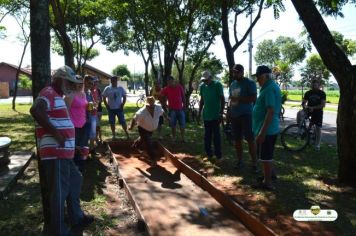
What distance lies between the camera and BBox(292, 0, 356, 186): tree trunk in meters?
6.89

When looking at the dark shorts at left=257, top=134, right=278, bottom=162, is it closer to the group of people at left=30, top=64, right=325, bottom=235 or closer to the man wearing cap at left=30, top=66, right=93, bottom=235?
the group of people at left=30, top=64, right=325, bottom=235

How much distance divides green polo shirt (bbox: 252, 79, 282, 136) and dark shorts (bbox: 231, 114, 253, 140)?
1.21 metres

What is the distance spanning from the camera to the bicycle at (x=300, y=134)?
11.1 meters

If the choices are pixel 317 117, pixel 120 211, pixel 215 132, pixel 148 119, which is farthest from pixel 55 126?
pixel 317 117

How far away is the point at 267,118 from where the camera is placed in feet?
20.5

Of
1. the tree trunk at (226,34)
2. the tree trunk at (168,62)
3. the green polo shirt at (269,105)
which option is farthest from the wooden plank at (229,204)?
the tree trunk at (168,62)

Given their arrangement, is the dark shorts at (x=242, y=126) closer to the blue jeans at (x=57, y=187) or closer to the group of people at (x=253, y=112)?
the group of people at (x=253, y=112)

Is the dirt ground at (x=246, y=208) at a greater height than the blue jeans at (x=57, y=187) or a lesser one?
lesser

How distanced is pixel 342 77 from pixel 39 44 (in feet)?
15.0

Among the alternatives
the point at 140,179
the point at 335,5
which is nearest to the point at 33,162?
the point at 140,179

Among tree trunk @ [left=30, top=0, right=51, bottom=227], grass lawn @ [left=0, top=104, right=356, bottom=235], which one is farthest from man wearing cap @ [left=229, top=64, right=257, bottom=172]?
tree trunk @ [left=30, top=0, right=51, bottom=227]

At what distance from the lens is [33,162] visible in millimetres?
9109

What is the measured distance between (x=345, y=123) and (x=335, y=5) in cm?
368

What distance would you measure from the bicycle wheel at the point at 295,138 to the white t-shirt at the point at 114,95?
13.8ft
